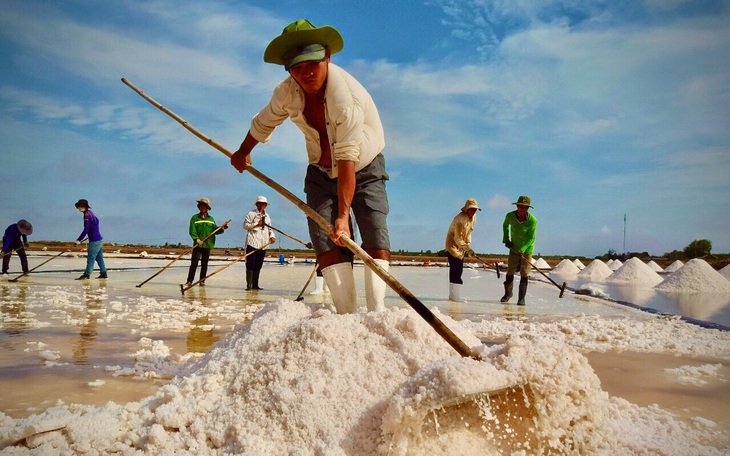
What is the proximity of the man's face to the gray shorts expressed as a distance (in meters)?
0.47

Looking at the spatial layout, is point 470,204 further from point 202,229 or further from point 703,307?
point 202,229

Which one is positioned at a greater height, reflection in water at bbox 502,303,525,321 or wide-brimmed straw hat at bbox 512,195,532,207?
wide-brimmed straw hat at bbox 512,195,532,207

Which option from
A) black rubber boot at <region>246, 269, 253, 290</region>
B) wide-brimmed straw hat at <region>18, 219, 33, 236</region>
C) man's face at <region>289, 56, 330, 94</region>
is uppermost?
man's face at <region>289, 56, 330, 94</region>

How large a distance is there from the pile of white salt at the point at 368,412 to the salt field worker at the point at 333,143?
0.75 m

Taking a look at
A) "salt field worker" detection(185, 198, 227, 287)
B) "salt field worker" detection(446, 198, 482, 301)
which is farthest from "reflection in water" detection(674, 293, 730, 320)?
"salt field worker" detection(185, 198, 227, 287)

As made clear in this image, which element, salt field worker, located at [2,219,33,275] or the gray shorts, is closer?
the gray shorts

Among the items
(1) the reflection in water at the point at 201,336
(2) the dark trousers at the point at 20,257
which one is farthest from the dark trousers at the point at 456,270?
(2) the dark trousers at the point at 20,257

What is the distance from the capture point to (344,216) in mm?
2273

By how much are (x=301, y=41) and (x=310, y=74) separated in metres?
0.16

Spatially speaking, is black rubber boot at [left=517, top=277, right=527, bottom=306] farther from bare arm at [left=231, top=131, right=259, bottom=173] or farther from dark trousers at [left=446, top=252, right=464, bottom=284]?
bare arm at [left=231, top=131, right=259, bottom=173]

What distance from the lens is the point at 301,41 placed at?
2277mm

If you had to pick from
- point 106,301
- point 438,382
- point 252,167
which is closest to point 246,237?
point 106,301

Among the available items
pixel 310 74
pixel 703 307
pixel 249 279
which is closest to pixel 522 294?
pixel 703 307

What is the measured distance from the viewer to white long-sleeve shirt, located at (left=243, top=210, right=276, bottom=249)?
769 cm
